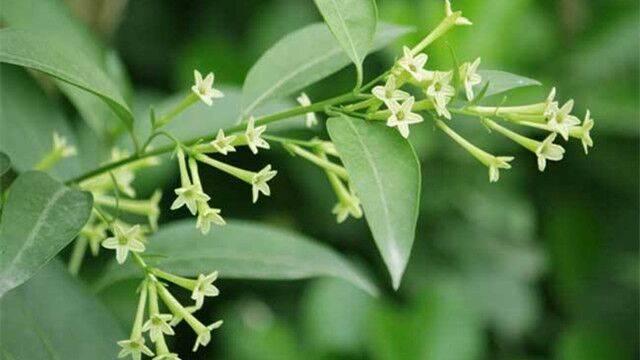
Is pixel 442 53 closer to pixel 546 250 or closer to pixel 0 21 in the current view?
pixel 546 250

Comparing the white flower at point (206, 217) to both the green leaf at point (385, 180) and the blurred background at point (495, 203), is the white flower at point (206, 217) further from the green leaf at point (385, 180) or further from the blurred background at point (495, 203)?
the blurred background at point (495, 203)

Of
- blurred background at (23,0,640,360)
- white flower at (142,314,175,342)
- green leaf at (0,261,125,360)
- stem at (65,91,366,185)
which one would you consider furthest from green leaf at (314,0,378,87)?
blurred background at (23,0,640,360)

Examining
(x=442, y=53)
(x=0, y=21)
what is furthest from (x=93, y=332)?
(x=442, y=53)

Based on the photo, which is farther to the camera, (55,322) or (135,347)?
(55,322)

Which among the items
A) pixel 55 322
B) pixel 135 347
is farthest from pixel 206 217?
pixel 55 322

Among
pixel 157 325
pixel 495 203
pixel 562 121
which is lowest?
pixel 495 203

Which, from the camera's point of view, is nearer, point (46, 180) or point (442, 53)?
point (46, 180)

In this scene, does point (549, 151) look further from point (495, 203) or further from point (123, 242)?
point (495, 203)
